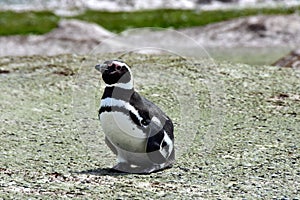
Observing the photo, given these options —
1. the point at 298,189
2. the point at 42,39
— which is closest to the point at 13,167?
the point at 298,189

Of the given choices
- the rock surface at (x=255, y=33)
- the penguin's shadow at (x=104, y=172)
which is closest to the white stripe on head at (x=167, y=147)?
the penguin's shadow at (x=104, y=172)

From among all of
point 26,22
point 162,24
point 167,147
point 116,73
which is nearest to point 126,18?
point 162,24

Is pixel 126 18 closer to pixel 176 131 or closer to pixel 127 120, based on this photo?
pixel 176 131

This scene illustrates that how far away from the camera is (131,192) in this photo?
24.5ft

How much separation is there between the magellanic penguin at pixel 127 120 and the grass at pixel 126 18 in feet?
74.8

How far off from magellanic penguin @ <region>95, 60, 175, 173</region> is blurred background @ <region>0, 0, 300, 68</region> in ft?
26.3

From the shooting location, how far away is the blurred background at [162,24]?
2533cm

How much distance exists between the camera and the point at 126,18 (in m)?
33.1

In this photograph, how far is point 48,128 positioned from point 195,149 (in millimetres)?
2242

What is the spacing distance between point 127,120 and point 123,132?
0.13 m

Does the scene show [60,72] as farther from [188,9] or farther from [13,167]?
[188,9]

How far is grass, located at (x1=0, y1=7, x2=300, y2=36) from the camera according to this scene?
30906 mm

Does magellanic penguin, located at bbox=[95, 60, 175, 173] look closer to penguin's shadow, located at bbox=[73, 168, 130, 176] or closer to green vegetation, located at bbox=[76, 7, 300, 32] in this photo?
penguin's shadow, located at bbox=[73, 168, 130, 176]

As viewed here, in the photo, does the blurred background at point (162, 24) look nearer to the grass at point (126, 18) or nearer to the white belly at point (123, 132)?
the grass at point (126, 18)
